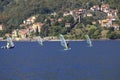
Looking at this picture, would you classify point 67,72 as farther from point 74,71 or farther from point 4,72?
point 4,72

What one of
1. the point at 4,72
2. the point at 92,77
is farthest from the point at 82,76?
the point at 4,72

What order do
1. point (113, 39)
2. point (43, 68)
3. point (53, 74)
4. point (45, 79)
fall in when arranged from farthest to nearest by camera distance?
point (113, 39), point (43, 68), point (53, 74), point (45, 79)

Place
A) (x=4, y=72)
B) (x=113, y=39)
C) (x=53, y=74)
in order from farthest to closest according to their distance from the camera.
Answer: (x=113, y=39), (x=4, y=72), (x=53, y=74)

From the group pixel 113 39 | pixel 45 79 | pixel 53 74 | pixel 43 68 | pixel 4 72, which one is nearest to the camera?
pixel 45 79

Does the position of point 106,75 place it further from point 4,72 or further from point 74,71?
point 4,72

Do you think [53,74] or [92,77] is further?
[53,74]

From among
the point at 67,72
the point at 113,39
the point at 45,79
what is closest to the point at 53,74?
the point at 67,72

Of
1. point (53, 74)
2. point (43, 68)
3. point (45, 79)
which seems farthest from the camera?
point (43, 68)

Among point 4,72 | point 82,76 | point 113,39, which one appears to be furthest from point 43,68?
point 113,39

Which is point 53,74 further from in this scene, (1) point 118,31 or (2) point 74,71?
(1) point 118,31
